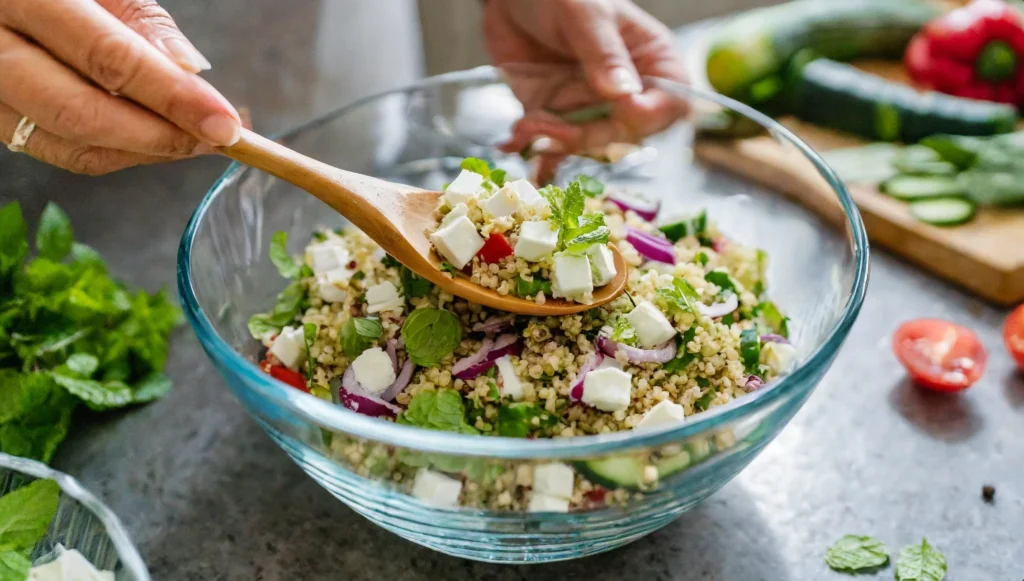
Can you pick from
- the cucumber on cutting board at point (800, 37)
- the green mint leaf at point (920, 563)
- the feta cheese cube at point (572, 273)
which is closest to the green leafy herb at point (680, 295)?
the feta cheese cube at point (572, 273)

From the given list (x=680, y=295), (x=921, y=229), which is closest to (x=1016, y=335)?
(x=921, y=229)

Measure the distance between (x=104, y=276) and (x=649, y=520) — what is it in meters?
0.97

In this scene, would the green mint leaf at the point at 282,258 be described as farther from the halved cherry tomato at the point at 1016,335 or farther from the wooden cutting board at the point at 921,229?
the halved cherry tomato at the point at 1016,335

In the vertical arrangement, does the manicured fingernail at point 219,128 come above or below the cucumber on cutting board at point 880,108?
above

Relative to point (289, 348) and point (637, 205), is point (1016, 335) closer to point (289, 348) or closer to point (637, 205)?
point (637, 205)

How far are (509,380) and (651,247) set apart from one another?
32 centimetres

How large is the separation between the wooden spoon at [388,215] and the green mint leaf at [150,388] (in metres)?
0.50

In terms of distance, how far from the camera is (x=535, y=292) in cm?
100

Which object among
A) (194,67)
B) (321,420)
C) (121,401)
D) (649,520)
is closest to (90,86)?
(194,67)

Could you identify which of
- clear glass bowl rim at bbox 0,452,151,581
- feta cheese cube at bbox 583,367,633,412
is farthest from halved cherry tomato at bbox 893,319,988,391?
clear glass bowl rim at bbox 0,452,151,581

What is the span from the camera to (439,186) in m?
1.70

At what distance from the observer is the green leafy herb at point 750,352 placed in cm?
106

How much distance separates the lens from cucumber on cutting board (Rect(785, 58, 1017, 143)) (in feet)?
6.31

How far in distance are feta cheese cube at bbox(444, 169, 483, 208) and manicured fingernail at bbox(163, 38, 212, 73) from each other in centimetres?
32
